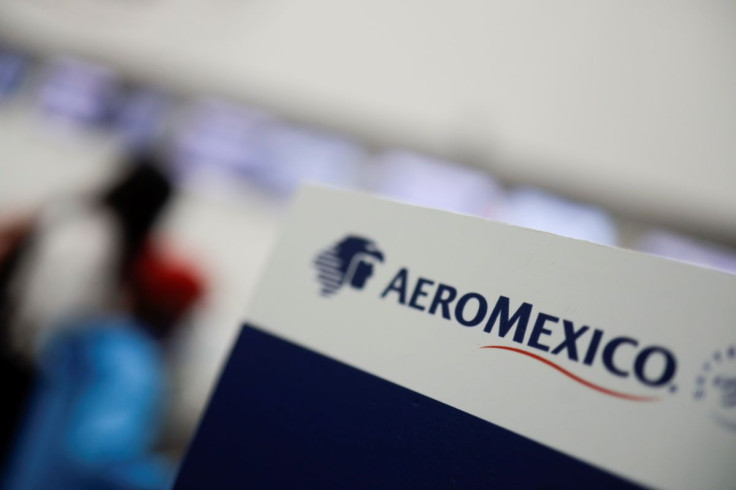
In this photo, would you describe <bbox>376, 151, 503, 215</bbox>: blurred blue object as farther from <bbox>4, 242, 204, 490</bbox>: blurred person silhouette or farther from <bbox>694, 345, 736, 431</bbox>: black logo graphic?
<bbox>694, 345, 736, 431</bbox>: black logo graphic

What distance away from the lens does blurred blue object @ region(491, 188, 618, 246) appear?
2145 mm

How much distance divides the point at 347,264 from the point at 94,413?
781 millimetres

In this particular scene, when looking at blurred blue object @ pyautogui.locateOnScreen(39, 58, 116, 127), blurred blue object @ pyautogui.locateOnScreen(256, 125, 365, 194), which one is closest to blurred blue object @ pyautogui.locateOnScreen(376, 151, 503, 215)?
blurred blue object @ pyautogui.locateOnScreen(256, 125, 365, 194)

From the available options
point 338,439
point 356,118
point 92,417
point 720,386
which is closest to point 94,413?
point 92,417

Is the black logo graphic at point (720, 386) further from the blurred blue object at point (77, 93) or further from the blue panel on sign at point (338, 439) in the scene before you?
the blurred blue object at point (77, 93)

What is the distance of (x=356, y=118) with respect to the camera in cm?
239

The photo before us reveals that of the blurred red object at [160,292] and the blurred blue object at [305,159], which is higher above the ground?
the blurred blue object at [305,159]

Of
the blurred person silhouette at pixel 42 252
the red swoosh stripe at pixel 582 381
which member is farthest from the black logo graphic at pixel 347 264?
the blurred person silhouette at pixel 42 252

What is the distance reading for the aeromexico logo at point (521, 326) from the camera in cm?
40

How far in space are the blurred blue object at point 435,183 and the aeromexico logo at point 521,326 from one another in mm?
1714

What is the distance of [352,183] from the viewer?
2.35m

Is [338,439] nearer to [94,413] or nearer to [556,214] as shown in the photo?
[94,413]

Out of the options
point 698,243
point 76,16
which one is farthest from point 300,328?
point 76,16

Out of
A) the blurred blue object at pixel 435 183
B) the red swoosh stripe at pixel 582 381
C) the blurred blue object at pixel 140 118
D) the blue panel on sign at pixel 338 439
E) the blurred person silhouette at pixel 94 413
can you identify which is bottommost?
the blurred person silhouette at pixel 94 413
